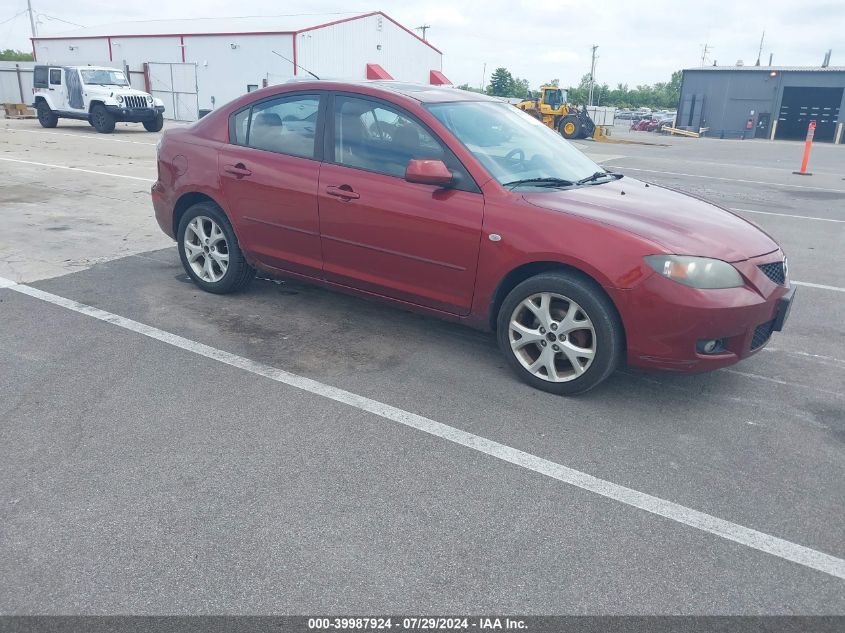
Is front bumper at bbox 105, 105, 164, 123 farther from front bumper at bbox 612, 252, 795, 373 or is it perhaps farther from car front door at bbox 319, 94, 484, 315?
front bumper at bbox 612, 252, 795, 373

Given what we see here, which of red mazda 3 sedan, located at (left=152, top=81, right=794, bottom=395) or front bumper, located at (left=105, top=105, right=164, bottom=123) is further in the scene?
front bumper, located at (left=105, top=105, right=164, bottom=123)

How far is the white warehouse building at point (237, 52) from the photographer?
29.5 metres

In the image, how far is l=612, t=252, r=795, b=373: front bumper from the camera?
142 inches

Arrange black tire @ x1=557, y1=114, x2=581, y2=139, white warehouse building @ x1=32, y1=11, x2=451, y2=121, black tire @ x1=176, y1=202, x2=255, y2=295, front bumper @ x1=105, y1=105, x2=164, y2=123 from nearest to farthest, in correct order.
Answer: black tire @ x1=176, y1=202, x2=255, y2=295 < front bumper @ x1=105, y1=105, x2=164, y2=123 < black tire @ x1=557, y1=114, x2=581, y2=139 < white warehouse building @ x1=32, y1=11, x2=451, y2=121

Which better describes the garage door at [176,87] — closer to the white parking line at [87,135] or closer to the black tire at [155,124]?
the black tire at [155,124]

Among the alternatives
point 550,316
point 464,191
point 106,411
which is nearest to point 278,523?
point 106,411

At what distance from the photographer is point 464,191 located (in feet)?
13.6

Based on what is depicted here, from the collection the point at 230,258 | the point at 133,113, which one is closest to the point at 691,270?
the point at 230,258

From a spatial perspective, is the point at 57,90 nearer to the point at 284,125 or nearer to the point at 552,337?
the point at 284,125

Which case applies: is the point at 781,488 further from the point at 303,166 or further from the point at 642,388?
the point at 303,166

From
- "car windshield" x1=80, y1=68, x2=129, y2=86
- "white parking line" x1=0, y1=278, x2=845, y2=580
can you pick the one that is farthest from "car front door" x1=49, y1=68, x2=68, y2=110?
"white parking line" x1=0, y1=278, x2=845, y2=580

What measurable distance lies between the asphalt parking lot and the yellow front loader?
25153 mm

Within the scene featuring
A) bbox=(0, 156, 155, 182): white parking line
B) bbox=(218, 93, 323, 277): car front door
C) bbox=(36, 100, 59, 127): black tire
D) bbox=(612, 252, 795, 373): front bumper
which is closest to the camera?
bbox=(612, 252, 795, 373): front bumper

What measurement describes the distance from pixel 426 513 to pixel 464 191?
2022 mm
